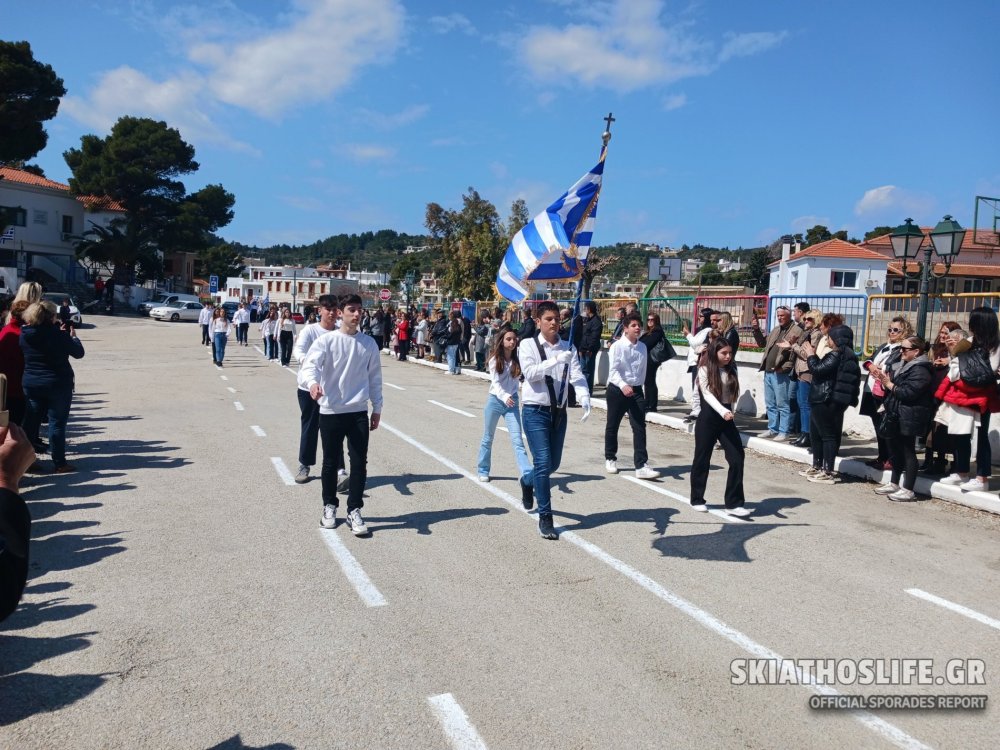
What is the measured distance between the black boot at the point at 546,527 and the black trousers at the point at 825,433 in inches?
163

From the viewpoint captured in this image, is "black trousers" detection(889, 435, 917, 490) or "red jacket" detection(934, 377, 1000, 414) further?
"black trousers" detection(889, 435, 917, 490)

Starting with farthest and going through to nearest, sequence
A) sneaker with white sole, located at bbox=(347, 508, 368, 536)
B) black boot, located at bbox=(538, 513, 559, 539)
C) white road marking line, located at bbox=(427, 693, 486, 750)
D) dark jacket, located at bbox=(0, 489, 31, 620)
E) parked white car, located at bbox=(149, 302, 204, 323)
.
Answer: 1. parked white car, located at bbox=(149, 302, 204, 323)
2. black boot, located at bbox=(538, 513, 559, 539)
3. sneaker with white sole, located at bbox=(347, 508, 368, 536)
4. white road marking line, located at bbox=(427, 693, 486, 750)
5. dark jacket, located at bbox=(0, 489, 31, 620)

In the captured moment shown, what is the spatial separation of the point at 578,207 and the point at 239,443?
5618mm

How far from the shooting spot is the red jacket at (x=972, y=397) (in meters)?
7.86

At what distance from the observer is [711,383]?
7.58 meters

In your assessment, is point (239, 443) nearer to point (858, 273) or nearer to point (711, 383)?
point (711, 383)

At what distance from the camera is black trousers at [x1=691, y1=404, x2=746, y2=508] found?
751 cm

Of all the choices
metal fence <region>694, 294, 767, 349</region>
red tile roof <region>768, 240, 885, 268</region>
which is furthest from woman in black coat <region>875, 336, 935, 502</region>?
red tile roof <region>768, 240, 885, 268</region>

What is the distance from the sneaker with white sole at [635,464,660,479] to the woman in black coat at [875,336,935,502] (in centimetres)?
253

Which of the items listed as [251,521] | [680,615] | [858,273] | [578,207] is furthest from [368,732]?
[858,273]

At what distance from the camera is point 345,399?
6.43 m

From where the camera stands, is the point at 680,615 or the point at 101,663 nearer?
the point at 101,663

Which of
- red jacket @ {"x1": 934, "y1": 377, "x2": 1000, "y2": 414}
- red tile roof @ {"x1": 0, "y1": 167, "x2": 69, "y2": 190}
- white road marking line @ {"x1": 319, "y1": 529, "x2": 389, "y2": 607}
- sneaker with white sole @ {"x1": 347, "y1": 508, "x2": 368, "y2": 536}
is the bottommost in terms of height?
white road marking line @ {"x1": 319, "y1": 529, "x2": 389, "y2": 607}

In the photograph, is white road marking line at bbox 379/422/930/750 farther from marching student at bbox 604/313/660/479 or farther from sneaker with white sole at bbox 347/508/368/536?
marching student at bbox 604/313/660/479
